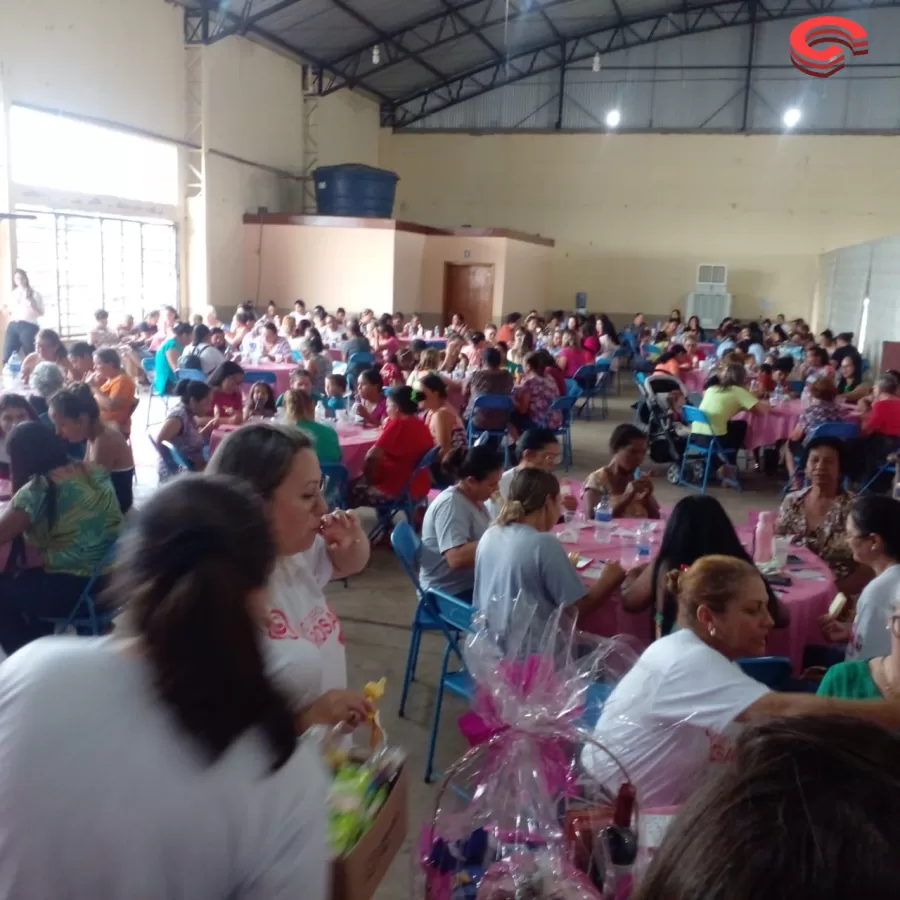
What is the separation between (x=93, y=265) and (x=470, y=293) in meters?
7.57

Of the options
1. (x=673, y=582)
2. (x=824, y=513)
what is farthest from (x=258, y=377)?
(x=673, y=582)

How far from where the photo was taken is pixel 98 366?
6.39 metres

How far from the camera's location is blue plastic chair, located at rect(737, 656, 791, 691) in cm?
247

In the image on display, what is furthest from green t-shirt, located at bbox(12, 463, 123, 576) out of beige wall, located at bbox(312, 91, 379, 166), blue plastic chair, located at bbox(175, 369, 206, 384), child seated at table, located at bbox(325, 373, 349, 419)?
beige wall, located at bbox(312, 91, 379, 166)

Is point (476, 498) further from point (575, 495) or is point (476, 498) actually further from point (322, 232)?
point (322, 232)

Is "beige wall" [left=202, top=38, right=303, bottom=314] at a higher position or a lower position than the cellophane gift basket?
higher

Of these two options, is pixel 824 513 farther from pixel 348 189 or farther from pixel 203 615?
pixel 348 189

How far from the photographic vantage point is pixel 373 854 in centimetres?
141

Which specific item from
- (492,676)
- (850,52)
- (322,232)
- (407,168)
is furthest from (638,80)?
(492,676)

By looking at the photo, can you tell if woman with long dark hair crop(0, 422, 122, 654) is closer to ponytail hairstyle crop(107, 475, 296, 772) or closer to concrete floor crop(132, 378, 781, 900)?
concrete floor crop(132, 378, 781, 900)

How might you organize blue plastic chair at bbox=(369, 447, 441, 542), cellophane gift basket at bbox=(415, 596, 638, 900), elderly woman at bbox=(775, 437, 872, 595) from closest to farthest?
1. cellophane gift basket at bbox=(415, 596, 638, 900)
2. elderly woman at bbox=(775, 437, 872, 595)
3. blue plastic chair at bbox=(369, 447, 441, 542)

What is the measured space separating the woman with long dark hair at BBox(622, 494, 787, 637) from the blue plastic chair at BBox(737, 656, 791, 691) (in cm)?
46

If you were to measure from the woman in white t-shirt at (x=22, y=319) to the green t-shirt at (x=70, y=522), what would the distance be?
21.2ft

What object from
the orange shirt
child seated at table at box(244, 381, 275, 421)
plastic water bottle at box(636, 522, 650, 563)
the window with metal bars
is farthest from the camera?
the window with metal bars
